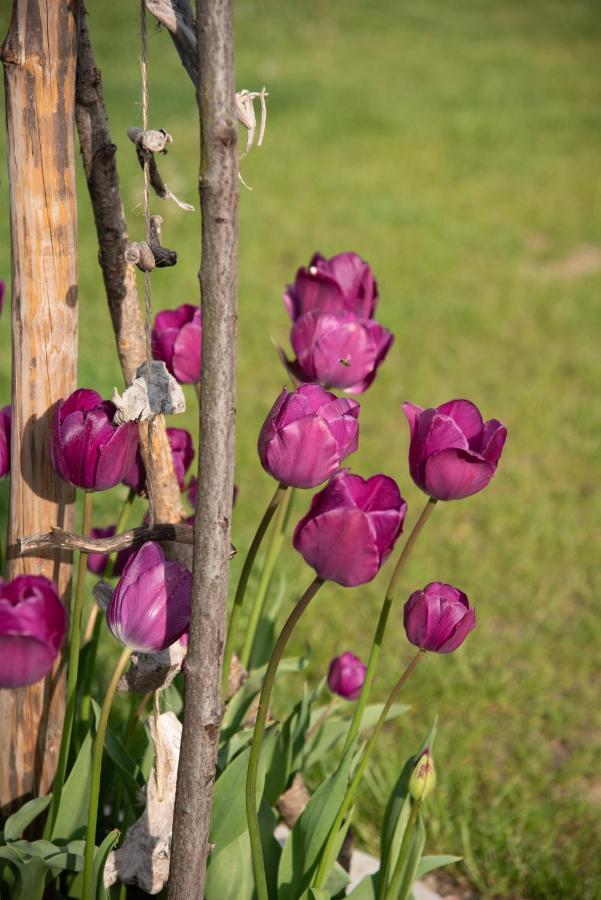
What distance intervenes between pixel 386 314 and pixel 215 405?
3529 mm

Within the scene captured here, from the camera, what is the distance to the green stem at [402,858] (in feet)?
3.36

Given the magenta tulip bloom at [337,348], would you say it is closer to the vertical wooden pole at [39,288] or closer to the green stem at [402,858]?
the vertical wooden pole at [39,288]

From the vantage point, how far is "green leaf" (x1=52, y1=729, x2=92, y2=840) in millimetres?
1071

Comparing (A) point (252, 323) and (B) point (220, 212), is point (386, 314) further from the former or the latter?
(B) point (220, 212)

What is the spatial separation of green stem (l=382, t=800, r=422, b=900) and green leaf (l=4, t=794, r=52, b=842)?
0.36 metres

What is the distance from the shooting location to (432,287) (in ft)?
14.9

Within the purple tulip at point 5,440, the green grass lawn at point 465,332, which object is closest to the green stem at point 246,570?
the purple tulip at point 5,440

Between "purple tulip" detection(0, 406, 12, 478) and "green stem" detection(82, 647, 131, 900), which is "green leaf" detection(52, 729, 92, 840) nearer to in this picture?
"green stem" detection(82, 647, 131, 900)

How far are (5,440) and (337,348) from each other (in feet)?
1.16

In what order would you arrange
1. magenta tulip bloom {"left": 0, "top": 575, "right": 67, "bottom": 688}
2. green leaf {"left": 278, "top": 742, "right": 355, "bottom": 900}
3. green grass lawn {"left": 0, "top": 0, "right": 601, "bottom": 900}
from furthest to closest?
green grass lawn {"left": 0, "top": 0, "right": 601, "bottom": 900} → green leaf {"left": 278, "top": 742, "right": 355, "bottom": 900} → magenta tulip bloom {"left": 0, "top": 575, "right": 67, "bottom": 688}

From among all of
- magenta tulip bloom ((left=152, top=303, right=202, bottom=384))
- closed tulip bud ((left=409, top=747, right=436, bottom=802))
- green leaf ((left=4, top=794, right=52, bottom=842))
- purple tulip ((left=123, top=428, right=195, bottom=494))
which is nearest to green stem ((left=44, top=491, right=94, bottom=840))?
green leaf ((left=4, top=794, right=52, bottom=842))

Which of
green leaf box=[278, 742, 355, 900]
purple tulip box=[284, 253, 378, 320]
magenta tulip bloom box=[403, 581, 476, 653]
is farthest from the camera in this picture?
purple tulip box=[284, 253, 378, 320]

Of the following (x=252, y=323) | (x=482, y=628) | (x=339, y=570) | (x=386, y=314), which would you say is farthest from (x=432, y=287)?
(x=339, y=570)

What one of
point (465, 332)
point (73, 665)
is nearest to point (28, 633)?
point (73, 665)
